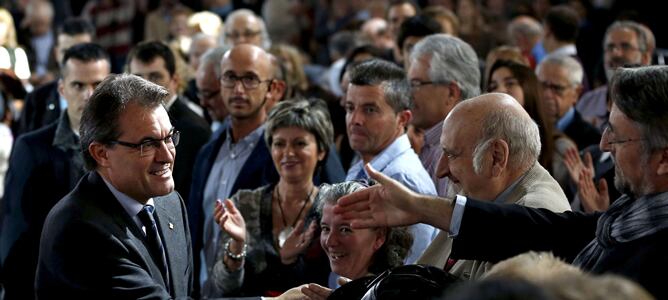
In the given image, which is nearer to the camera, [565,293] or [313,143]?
[565,293]

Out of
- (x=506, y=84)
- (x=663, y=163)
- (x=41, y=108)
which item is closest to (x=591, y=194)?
(x=506, y=84)

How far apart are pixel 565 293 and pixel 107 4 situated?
12.6 meters

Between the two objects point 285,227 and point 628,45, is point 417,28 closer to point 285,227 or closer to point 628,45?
point 628,45

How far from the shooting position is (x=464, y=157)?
12.3ft

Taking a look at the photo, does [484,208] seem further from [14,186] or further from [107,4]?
[107,4]

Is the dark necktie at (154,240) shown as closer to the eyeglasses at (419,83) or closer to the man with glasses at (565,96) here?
the eyeglasses at (419,83)

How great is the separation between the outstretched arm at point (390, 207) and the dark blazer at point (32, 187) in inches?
112

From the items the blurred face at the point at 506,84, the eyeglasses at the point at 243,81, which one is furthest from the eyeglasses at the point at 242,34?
the blurred face at the point at 506,84

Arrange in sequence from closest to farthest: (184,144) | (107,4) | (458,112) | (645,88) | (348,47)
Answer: (645,88)
(458,112)
(184,144)
(348,47)
(107,4)

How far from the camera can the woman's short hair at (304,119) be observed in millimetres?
5355

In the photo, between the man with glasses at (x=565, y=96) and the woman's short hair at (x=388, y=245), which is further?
the man with glasses at (x=565, y=96)

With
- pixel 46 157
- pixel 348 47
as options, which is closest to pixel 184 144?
pixel 46 157

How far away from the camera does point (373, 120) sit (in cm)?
537

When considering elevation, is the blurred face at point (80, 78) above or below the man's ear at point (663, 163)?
above
